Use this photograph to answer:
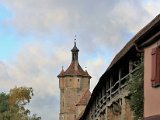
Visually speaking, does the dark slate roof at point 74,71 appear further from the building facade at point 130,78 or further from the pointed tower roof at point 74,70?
the building facade at point 130,78

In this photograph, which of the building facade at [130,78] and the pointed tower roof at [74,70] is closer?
the building facade at [130,78]

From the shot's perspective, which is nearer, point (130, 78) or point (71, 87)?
point (130, 78)

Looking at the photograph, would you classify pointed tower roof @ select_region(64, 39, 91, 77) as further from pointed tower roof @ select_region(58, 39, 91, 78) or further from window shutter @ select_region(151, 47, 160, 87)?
window shutter @ select_region(151, 47, 160, 87)

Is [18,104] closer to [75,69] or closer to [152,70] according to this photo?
[75,69]

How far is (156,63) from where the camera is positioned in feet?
59.6

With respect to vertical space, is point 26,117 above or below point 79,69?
below

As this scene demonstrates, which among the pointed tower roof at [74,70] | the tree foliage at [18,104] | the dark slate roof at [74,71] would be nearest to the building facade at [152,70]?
the tree foliage at [18,104]

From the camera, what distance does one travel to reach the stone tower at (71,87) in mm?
106000

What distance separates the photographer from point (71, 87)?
4254 inches

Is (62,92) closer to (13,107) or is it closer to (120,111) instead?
(13,107)

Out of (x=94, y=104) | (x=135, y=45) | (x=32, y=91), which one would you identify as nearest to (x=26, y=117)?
(x=32, y=91)

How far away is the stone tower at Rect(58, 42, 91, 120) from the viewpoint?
106 m

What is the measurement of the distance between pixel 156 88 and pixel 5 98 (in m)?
63.5

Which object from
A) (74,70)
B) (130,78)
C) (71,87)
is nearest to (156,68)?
(130,78)
